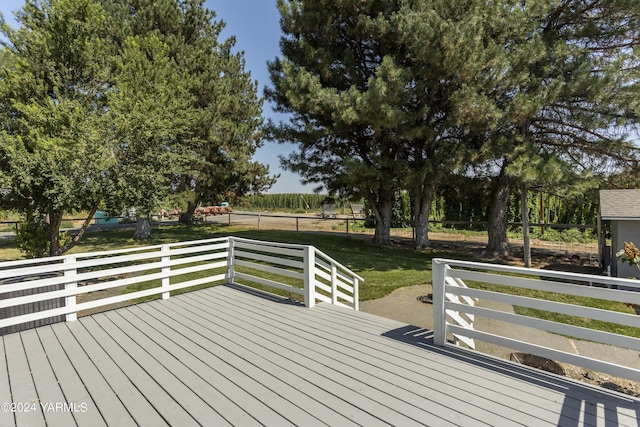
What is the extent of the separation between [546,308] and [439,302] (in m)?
0.92

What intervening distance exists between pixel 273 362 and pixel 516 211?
18851mm

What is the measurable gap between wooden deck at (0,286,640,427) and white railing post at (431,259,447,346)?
0.13 m

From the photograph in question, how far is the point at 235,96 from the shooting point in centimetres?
1611

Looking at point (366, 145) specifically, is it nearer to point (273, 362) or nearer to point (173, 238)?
point (173, 238)

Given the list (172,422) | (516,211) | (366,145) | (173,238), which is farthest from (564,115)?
(173,238)

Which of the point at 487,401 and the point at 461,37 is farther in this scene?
the point at 461,37

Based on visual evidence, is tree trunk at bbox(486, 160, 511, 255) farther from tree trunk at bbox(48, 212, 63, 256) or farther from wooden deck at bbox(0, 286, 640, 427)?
tree trunk at bbox(48, 212, 63, 256)

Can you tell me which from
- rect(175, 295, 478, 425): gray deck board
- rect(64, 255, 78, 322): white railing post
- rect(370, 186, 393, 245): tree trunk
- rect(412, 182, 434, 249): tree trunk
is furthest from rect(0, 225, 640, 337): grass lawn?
rect(175, 295, 478, 425): gray deck board

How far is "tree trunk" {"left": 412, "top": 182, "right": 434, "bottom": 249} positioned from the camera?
13.0m

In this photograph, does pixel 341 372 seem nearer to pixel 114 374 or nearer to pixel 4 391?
pixel 114 374

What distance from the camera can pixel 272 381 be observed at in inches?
108

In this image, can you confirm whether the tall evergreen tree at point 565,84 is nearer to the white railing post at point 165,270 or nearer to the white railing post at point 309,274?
the white railing post at point 309,274

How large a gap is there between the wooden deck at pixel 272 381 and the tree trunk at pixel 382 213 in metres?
10.1

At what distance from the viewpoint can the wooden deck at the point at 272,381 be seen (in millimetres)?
2264
